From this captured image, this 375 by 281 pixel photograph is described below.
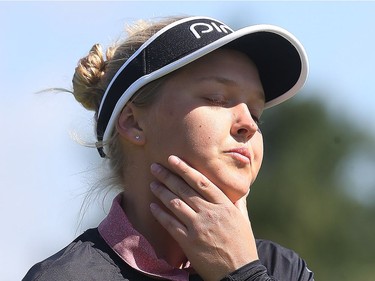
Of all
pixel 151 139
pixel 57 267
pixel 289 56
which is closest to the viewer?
pixel 57 267

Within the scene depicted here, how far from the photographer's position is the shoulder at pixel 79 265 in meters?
4.15

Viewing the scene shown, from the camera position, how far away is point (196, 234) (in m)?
4.24

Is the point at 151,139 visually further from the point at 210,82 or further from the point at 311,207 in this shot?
the point at 311,207

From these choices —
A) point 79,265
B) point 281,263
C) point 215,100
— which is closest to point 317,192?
point 281,263

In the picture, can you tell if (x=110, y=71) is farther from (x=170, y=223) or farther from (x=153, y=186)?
(x=170, y=223)

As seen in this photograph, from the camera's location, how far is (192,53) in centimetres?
435

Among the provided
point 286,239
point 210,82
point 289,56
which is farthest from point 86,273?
point 286,239

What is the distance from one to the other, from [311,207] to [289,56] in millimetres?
14728

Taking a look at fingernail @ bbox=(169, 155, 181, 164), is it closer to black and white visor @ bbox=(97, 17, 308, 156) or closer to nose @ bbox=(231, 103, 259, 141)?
nose @ bbox=(231, 103, 259, 141)

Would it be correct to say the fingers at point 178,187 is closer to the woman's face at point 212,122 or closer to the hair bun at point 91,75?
the woman's face at point 212,122

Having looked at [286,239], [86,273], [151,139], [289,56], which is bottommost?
[286,239]

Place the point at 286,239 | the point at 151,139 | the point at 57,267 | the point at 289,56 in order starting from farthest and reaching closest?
the point at 286,239 → the point at 289,56 → the point at 151,139 → the point at 57,267

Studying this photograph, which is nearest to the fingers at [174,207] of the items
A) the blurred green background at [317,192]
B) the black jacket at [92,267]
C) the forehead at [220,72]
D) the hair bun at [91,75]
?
the black jacket at [92,267]

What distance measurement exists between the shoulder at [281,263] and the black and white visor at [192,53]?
2.48ft
